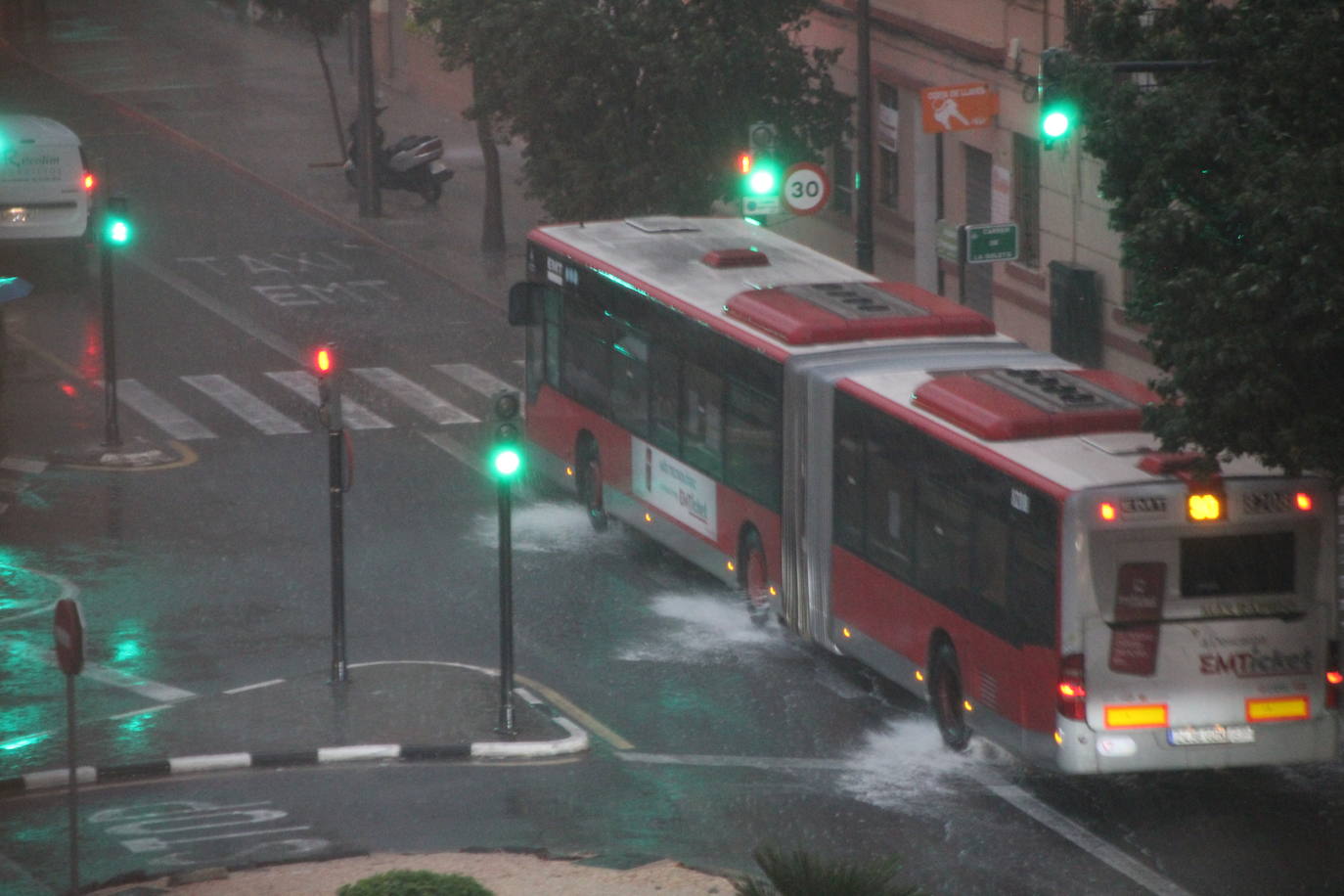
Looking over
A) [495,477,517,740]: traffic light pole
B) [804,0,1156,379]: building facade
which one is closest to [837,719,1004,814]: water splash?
[495,477,517,740]: traffic light pole

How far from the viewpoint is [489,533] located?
2403 centimetres

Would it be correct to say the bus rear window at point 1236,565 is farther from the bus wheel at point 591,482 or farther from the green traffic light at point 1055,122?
the bus wheel at point 591,482

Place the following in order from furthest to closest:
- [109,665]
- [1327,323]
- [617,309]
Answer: [617,309] → [109,665] → [1327,323]

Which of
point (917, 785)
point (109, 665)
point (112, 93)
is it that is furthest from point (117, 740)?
point (112, 93)

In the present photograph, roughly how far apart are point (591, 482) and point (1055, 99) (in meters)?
9.13

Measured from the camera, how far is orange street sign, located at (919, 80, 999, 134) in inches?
1005

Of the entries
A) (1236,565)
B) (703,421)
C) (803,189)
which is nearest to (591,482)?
(703,421)

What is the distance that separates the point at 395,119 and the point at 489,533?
27.7 metres

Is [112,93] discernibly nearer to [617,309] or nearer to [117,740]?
[617,309]

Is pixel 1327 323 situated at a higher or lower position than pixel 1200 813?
higher

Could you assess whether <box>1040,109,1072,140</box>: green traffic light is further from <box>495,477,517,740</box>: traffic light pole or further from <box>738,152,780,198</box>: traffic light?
<box>738,152,780,198</box>: traffic light

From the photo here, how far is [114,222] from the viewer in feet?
86.1

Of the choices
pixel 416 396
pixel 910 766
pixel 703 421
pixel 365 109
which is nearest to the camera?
pixel 910 766

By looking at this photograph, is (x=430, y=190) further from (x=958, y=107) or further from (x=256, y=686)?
(x=256, y=686)
